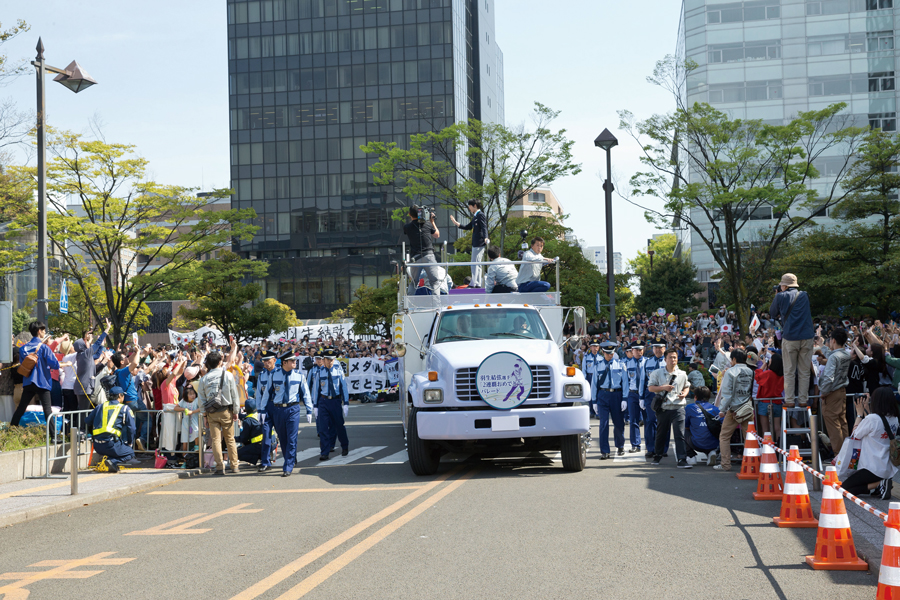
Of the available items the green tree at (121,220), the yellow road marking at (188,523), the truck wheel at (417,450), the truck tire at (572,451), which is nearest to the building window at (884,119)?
the green tree at (121,220)

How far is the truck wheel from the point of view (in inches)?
470

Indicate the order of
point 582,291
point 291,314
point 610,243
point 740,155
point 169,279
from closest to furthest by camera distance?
point 610,243 → point 740,155 → point 169,279 → point 582,291 → point 291,314

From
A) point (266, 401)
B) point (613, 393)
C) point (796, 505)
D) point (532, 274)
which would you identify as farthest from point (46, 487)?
point (796, 505)

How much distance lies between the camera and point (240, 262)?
3816cm

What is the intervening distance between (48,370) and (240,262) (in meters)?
24.2

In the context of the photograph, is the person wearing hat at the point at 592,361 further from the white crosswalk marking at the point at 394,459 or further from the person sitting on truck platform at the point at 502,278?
the white crosswalk marking at the point at 394,459

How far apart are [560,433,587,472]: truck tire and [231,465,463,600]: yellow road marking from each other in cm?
235

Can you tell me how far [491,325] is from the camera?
42.8 feet

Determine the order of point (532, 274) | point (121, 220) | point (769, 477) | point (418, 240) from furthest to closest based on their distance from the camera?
point (121, 220)
point (418, 240)
point (532, 274)
point (769, 477)

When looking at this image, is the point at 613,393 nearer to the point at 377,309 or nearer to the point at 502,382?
the point at 502,382

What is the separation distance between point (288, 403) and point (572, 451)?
442cm

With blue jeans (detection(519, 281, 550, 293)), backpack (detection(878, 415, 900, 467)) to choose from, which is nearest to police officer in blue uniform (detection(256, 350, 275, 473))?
blue jeans (detection(519, 281, 550, 293))

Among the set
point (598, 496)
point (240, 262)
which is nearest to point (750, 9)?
point (240, 262)

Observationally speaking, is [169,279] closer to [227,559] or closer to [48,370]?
[48,370]
